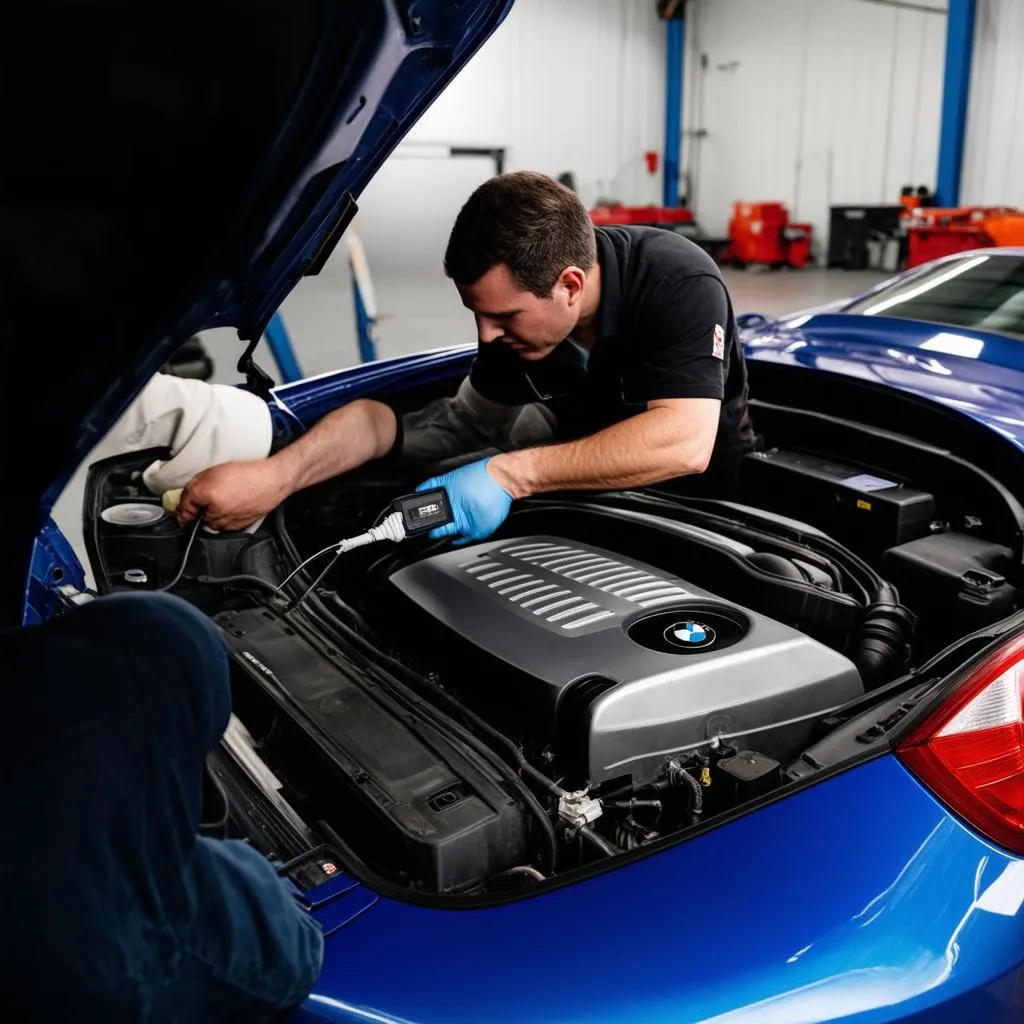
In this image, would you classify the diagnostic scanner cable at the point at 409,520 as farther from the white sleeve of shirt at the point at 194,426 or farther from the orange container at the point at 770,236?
the orange container at the point at 770,236

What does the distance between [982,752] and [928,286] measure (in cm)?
191

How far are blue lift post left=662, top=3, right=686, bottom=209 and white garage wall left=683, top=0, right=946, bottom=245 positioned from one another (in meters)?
0.31

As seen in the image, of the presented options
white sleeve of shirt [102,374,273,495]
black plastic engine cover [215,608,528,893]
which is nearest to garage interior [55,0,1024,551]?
white sleeve of shirt [102,374,273,495]

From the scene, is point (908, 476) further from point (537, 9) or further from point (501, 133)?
Result: point (537, 9)

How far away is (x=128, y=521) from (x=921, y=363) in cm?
157

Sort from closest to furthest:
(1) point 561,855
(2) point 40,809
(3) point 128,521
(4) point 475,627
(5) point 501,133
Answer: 1. (2) point 40,809
2. (1) point 561,855
3. (4) point 475,627
4. (3) point 128,521
5. (5) point 501,133

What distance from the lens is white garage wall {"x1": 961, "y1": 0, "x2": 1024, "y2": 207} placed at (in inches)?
406

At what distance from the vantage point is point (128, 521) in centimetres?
164

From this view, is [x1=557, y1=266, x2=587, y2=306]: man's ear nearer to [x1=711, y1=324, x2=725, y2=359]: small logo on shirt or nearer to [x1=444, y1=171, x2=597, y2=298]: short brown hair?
[x1=444, y1=171, x2=597, y2=298]: short brown hair

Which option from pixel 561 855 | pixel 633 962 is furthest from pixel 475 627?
pixel 633 962

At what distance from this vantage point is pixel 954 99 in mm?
10297

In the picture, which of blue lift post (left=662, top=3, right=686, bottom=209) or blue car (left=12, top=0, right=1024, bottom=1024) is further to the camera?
blue lift post (left=662, top=3, right=686, bottom=209)

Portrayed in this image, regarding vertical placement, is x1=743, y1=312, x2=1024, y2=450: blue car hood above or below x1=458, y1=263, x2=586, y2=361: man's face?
below

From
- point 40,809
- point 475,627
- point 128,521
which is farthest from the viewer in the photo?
point 128,521
